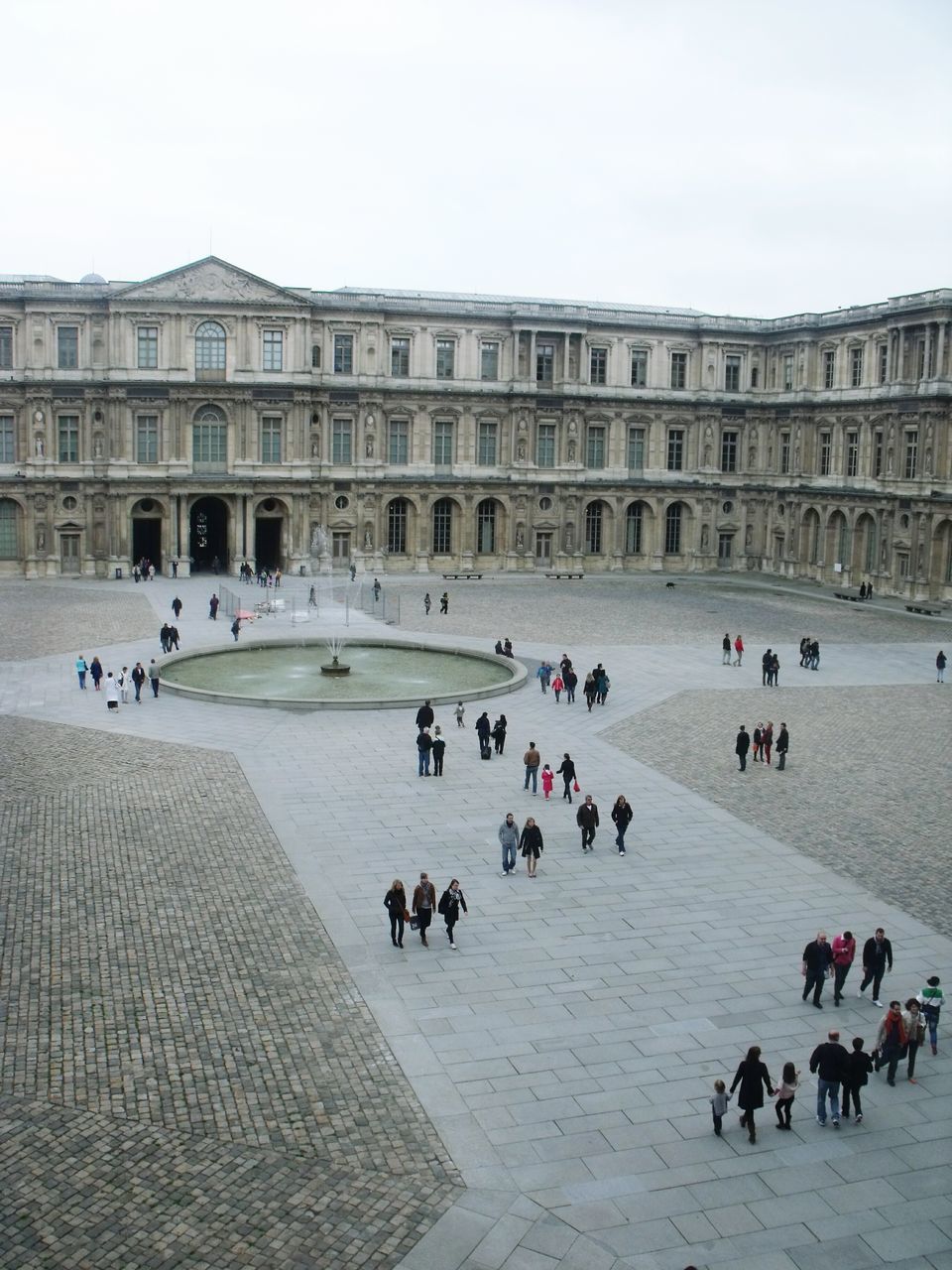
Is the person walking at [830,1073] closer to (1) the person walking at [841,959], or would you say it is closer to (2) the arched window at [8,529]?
(1) the person walking at [841,959]

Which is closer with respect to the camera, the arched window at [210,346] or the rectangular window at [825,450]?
the arched window at [210,346]

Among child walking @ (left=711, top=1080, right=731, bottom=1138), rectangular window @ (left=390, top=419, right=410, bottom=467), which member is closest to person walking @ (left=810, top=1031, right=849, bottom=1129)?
child walking @ (left=711, top=1080, right=731, bottom=1138)

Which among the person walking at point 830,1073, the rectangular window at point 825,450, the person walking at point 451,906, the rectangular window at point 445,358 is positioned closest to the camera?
the person walking at point 830,1073

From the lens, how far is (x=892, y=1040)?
16.3m

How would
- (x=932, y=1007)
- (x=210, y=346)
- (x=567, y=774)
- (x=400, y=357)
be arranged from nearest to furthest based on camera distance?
1. (x=932, y=1007)
2. (x=567, y=774)
3. (x=210, y=346)
4. (x=400, y=357)

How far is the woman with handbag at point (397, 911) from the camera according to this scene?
20203mm

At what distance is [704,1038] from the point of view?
57.4ft

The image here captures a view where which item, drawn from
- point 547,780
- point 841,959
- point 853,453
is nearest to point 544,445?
point 853,453

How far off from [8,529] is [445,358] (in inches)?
1051

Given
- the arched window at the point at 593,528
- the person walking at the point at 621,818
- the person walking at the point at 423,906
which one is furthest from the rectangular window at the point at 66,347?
the person walking at the point at 423,906

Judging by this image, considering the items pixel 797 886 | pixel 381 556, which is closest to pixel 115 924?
pixel 797 886

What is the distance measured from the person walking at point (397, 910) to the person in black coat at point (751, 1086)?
21.3 ft

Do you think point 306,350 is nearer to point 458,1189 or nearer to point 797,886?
point 797,886

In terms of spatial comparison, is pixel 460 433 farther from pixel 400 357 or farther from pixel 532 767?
pixel 532 767
